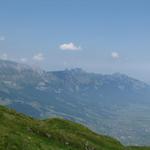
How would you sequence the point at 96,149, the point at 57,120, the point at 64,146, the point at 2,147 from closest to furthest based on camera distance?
the point at 2,147 → the point at 64,146 → the point at 96,149 → the point at 57,120

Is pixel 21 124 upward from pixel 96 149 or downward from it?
upward

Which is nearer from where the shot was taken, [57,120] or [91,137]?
[91,137]

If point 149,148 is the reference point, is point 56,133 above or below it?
above

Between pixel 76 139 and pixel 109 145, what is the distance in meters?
12.5

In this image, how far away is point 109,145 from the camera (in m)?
64.0

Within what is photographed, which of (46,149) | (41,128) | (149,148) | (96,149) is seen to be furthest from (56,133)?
(149,148)

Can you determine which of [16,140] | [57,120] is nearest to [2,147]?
[16,140]

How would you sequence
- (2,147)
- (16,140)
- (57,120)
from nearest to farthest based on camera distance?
1. (2,147)
2. (16,140)
3. (57,120)

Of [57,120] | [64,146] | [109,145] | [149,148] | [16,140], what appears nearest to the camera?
[16,140]

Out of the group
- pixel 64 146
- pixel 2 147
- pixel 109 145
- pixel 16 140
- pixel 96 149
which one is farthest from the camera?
pixel 109 145

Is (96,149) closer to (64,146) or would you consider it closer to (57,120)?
(64,146)

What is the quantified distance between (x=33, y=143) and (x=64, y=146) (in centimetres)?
968

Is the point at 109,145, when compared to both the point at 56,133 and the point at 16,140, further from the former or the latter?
the point at 16,140

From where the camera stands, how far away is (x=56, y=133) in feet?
169
